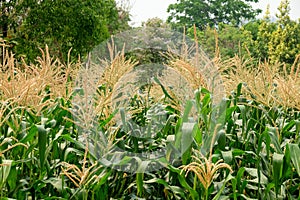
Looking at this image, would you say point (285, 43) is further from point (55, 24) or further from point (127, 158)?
point (127, 158)

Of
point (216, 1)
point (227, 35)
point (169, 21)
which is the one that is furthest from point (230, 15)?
point (227, 35)

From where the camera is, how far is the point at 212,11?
99.8ft

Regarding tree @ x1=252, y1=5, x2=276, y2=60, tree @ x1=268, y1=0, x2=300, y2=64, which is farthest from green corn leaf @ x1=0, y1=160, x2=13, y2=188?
tree @ x1=252, y1=5, x2=276, y2=60

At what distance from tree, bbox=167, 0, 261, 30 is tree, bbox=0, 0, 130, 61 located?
67.6ft

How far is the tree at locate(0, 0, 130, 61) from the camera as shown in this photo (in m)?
8.67

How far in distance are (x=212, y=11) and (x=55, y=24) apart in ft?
75.4

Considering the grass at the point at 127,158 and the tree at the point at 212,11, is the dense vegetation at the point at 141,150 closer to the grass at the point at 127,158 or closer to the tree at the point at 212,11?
the grass at the point at 127,158

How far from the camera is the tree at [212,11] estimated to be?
29.8m

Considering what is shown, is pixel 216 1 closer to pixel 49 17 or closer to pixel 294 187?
pixel 49 17

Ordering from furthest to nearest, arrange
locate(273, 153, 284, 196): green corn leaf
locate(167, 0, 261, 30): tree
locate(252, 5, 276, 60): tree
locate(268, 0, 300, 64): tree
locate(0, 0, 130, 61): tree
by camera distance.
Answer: locate(167, 0, 261, 30): tree < locate(252, 5, 276, 60): tree < locate(268, 0, 300, 64): tree < locate(0, 0, 130, 61): tree < locate(273, 153, 284, 196): green corn leaf

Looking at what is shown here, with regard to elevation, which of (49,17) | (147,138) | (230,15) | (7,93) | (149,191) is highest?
(230,15)

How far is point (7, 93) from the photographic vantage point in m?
2.14

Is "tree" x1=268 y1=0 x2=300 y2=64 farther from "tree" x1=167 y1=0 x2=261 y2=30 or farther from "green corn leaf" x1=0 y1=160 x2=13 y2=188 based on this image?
"green corn leaf" x1=0 y1=160 x2=13 y2=188

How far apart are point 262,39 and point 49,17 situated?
12995 millimetres
